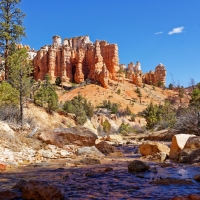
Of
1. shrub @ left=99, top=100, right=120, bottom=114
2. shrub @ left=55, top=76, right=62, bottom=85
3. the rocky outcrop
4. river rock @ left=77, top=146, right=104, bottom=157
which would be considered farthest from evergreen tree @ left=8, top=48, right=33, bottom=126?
the rocky outcrop

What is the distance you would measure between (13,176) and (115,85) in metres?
81.7

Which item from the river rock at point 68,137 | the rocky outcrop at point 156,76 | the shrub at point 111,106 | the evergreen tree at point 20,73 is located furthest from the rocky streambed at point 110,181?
the rocky outcrop at point 156,76

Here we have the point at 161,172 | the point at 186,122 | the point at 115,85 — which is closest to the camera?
the point at 161,172

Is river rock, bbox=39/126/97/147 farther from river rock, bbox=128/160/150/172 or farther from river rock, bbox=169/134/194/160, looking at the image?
river rock, bbox=128/160/150/172

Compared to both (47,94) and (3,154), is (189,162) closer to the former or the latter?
(3,154)

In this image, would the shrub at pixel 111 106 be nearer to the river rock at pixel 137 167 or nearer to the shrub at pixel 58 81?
the shrub at pixel 58 81

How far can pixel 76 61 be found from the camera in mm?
97750

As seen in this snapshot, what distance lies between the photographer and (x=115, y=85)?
8838 centimetres

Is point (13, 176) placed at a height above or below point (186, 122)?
below

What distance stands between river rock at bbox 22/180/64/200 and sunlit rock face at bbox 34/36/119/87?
85.7 m

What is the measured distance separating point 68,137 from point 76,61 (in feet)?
277

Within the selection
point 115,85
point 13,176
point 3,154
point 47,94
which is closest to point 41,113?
point 47,94

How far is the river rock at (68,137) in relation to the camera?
45.0 feet

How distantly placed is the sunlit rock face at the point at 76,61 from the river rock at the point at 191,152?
80.1 m
